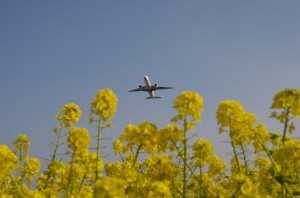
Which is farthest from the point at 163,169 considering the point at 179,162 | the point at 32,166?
the point at 32,166

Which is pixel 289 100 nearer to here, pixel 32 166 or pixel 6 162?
pixel 6 162

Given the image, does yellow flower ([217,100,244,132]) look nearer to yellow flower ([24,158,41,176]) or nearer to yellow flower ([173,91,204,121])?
yellow flower ([173,91,204,121])

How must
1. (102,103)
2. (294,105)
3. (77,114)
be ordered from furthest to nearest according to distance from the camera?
(77,114)
(102,103)
(294,105)

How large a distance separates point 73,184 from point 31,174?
2674 millimetres

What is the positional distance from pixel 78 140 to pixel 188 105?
1916 millimetres

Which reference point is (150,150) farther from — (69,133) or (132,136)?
(69,133)

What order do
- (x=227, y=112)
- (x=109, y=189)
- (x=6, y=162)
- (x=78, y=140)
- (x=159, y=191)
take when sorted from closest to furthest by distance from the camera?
(x=109, y=189) → (x=159, y=191) → (x=6, y=162) → (x=227, y=112) → (x=78, y=140)

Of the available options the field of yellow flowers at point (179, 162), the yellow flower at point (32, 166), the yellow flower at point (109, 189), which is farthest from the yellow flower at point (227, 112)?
the yellow flower at point (32, 166)

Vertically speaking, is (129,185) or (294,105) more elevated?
(294,105)

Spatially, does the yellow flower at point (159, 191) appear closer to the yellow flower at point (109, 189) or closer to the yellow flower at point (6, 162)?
the yellow flower at point (109, 189)

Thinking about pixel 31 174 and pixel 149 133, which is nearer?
pixel 149 133

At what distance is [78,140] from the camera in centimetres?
749

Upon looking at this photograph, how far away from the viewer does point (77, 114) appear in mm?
8609

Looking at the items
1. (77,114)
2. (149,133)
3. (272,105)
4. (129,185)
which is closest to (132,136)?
(149,133)
